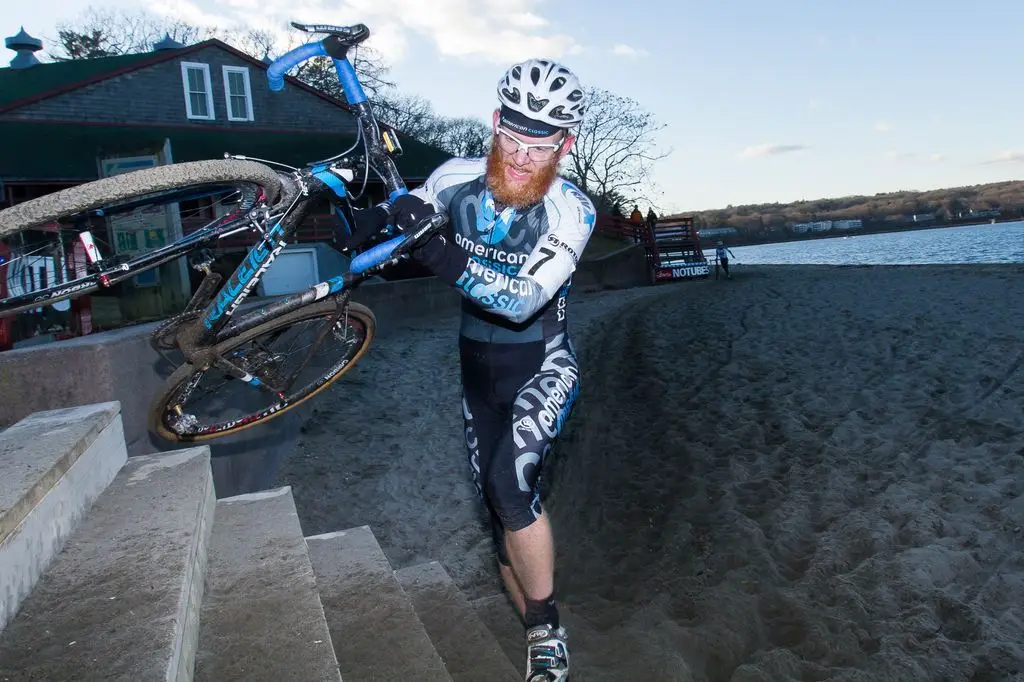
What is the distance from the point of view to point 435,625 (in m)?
3.86

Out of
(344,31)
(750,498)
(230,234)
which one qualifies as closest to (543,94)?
(344,31)

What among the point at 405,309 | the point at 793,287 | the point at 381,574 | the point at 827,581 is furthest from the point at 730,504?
the point at 793,287

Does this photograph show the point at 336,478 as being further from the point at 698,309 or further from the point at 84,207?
the point at 698,309

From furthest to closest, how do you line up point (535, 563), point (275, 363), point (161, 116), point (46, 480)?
1. point (161, 116)
2. point (275, 363)
3. point (535, 563)
4. point (46, 480)

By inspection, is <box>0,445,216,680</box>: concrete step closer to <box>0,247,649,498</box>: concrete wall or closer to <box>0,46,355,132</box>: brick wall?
<box>0,247,649,498</box>: concrete wall

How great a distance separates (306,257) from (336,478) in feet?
40.8

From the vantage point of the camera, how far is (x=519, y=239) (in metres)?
3.75

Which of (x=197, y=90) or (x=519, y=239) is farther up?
(x=197, y=90)

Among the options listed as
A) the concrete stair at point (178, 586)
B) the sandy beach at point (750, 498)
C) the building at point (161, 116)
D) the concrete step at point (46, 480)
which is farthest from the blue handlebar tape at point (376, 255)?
the building at point (161, 116)

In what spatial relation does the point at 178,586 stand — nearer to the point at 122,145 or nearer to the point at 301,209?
the point at 301,209

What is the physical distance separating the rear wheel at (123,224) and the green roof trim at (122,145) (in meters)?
12.1

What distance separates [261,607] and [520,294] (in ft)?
5.42

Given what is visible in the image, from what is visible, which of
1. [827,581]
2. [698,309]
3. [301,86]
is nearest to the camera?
[827,581]

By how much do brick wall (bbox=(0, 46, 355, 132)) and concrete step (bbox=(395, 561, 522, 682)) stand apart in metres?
17.8
